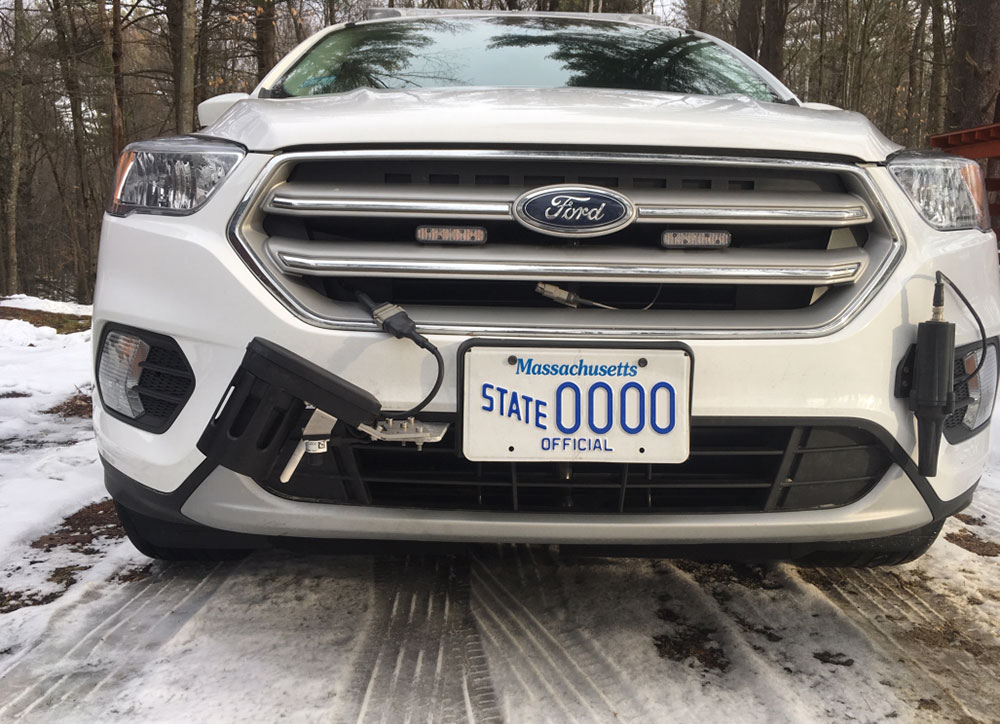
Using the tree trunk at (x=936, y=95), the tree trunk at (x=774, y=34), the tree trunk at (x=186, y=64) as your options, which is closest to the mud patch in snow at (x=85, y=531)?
the tree trunk at (x=186, y=64)

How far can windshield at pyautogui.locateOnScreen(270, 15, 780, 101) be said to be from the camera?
280 cm

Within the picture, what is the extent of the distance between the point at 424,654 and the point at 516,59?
203 centimetres

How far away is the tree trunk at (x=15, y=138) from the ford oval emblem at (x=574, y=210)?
19265mm

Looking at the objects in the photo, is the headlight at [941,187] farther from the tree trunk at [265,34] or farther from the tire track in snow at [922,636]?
the tree trunk at [265,34]

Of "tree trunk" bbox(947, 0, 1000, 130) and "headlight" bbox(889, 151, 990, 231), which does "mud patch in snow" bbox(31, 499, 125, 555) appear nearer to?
"headlight" bbox(889, 151, 990, 231)

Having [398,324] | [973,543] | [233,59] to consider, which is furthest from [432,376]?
[233,59]

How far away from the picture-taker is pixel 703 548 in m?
1.91

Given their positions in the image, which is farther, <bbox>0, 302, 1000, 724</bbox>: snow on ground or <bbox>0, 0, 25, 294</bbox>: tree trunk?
<bbox>0, 0, 25, 294</bbox>: tree trunk

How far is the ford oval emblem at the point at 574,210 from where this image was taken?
1.77 m

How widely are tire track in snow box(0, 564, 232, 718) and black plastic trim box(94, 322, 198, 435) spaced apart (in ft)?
1.73

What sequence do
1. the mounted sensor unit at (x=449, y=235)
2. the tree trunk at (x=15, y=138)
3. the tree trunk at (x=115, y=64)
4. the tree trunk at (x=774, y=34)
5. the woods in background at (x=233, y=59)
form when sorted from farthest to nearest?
the tree trunk at (x=15, y=138) < the tree trunk at (x=115, y=64) < the tree trunk at (x=774, y=34) < the woods in background at (x=233, y=59) < the mounted sensor unit at (x=449, y=235)

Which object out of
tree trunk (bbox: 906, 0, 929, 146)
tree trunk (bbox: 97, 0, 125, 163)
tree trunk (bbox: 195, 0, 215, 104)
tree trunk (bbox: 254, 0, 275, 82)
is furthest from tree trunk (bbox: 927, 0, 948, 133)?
tree trunk (bbox: 97, 0, 125, 163)

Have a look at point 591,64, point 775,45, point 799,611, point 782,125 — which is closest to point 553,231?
point 782,125

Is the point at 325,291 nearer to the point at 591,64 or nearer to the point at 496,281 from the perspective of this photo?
the point at 496,281
